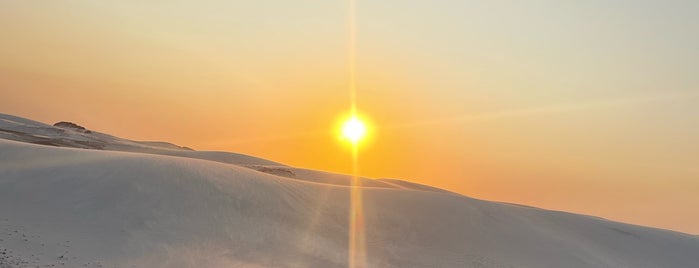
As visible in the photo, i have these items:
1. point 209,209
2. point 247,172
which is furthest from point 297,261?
point 247,172

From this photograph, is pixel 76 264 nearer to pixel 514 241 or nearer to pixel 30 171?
pixel 30 171

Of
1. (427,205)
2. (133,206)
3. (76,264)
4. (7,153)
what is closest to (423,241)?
(427,205)

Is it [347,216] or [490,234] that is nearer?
[347,216]

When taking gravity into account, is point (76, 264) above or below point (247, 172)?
below

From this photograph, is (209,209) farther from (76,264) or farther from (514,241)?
(514,241)

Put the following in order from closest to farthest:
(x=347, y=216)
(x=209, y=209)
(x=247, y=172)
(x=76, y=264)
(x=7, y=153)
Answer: (x=76, y=264) < (x=209, y=209) < (x=7, y=153) < (x=347, y=216) < (x=247, y=172)

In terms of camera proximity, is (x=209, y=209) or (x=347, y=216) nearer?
(x=209, y=209)

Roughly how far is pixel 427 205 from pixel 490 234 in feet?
14.2

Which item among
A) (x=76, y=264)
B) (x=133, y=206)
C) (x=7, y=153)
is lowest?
(x=76, y=264)

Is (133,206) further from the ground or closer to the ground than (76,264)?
further from the ground

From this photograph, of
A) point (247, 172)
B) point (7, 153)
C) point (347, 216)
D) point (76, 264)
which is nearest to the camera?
point (76, 264)

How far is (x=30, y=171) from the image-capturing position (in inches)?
968

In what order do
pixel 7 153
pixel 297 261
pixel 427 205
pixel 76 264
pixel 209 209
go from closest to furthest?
pixel 76 264 → pixel 297 261 → pixel 209 209 → pixel 7 153 → pixel 427 205

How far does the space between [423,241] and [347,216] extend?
4.39 metres
